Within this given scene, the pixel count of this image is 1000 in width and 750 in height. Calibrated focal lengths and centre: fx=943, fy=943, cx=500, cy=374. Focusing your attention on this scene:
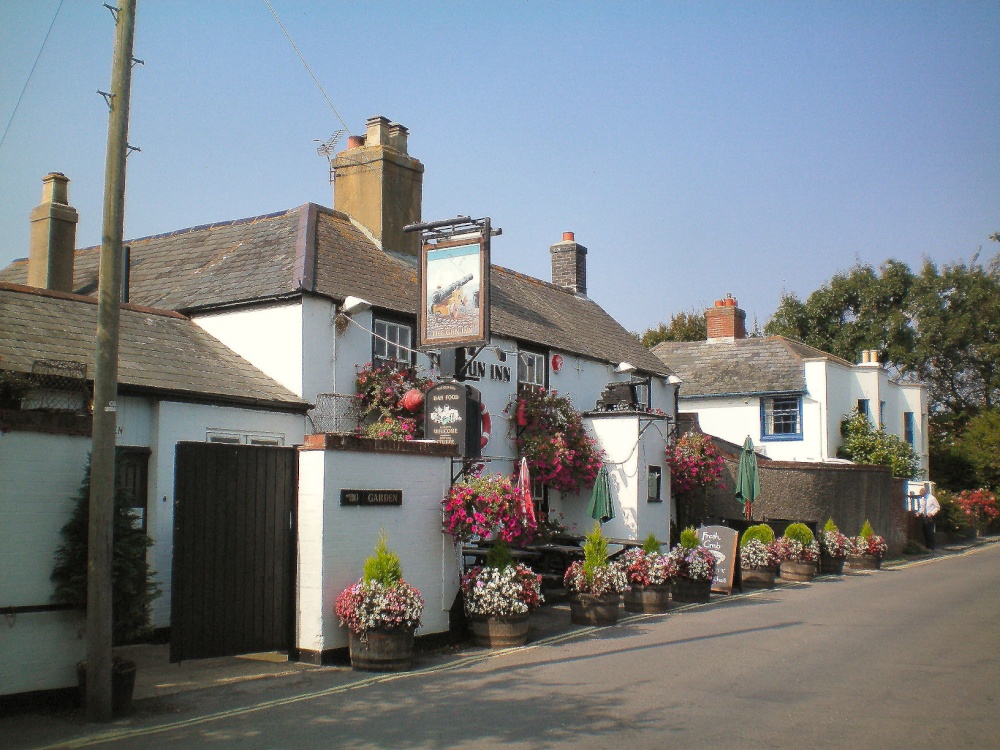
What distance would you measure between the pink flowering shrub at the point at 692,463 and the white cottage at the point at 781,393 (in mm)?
11371

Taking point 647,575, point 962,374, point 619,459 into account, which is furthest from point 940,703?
point 962,374

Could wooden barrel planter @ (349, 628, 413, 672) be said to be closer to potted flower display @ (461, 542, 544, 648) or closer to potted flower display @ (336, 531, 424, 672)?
potted flower display @ (336, 531, 424, 672)

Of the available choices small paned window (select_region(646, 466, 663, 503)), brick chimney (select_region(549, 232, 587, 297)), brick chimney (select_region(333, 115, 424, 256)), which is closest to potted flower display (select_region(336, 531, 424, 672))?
brick chimney (select_region(333, 115, 424, 256))

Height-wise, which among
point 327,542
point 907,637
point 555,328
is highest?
point 555,328

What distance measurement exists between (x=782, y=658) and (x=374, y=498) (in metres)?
5.18

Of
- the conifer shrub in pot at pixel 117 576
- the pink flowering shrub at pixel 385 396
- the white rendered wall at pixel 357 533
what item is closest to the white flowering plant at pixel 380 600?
the white rendered wall at pixel 357 533

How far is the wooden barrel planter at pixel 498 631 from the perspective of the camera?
468 inches

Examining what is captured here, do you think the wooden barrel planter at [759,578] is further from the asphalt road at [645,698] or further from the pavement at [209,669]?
the pavement at [209,669]

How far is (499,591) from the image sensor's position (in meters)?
12.0

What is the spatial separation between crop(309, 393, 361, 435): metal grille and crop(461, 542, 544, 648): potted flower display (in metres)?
4.06

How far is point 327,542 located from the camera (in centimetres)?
1052

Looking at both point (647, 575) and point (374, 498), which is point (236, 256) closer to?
point (374, 498)

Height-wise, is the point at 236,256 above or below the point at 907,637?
above

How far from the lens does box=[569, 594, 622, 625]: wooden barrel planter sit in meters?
14.0
